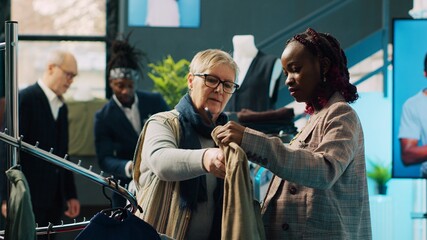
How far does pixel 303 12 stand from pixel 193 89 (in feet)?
23.8

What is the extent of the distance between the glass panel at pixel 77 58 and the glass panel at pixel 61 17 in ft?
0.41

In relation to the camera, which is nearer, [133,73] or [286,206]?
[286,206]

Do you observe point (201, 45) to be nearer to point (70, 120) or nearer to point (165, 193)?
point (70, 120)

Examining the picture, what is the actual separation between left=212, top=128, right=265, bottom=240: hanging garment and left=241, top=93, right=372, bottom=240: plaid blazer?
0.13 ft

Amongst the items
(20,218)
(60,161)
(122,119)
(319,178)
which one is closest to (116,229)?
(20,218)

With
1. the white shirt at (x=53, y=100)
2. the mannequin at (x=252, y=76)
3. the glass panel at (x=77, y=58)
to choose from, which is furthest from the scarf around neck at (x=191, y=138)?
the glass panel at (x=77, y=58)

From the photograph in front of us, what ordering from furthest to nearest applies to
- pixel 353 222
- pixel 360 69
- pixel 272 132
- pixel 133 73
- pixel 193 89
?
pixel 360 69
pixel 133 73
pixel 272 132
pixel 193 89
pixel 353 222

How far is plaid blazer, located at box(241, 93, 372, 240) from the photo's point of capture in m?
2.66

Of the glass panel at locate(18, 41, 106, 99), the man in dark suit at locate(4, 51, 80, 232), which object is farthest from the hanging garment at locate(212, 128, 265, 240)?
the glass panel at locate(18, 41, 106, 99)

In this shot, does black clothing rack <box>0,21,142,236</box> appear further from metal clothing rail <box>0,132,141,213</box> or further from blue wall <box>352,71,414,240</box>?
blue wall <box>352,71,414,240</box>

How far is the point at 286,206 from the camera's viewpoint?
286 centimetres

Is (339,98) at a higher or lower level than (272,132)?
higher

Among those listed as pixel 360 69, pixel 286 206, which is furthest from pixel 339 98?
pixel 360 69

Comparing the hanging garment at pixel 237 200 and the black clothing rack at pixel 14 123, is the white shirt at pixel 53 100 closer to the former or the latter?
the black clothing rack at pixel 14 123
